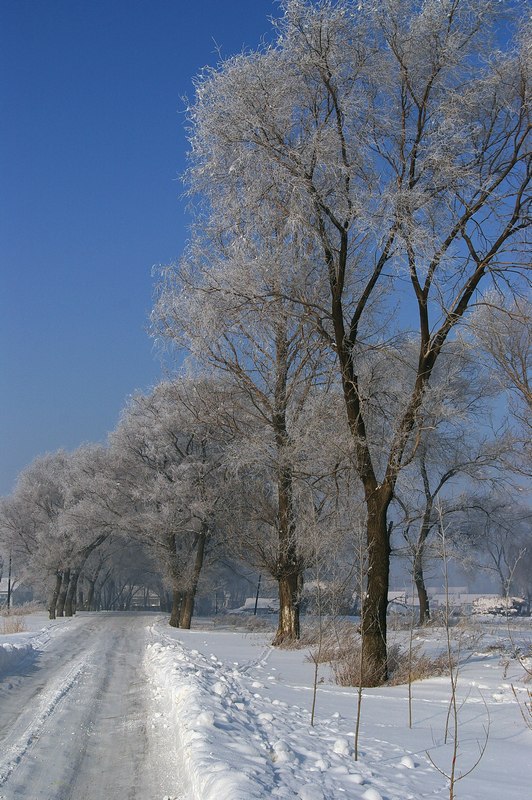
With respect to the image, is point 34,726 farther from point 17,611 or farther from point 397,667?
point 17,611

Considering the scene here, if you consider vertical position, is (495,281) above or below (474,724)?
above

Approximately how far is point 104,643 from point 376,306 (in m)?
11.0

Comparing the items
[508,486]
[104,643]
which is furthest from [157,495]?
[508,486]

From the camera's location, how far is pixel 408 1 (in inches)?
425

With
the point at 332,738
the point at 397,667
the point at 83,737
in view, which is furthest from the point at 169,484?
the point at 332,738

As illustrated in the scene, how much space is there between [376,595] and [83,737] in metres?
5.73

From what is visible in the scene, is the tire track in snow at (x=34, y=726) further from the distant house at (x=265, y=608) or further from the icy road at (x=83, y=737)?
the distant house at (x=265, y=608)

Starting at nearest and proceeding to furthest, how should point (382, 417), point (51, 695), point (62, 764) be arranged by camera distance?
point (62, 764), point (51, 695), point (382, 417)

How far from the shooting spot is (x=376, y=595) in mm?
11016

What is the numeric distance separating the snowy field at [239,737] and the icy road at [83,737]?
0.02 m

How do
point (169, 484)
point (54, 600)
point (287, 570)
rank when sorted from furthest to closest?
point (54, 600)
point (169, 484)
point (287, 570)

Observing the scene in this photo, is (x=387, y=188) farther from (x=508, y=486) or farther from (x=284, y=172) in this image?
(x=508, y=486)

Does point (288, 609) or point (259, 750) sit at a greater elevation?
point (288, 609)

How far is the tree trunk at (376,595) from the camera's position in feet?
34.7
